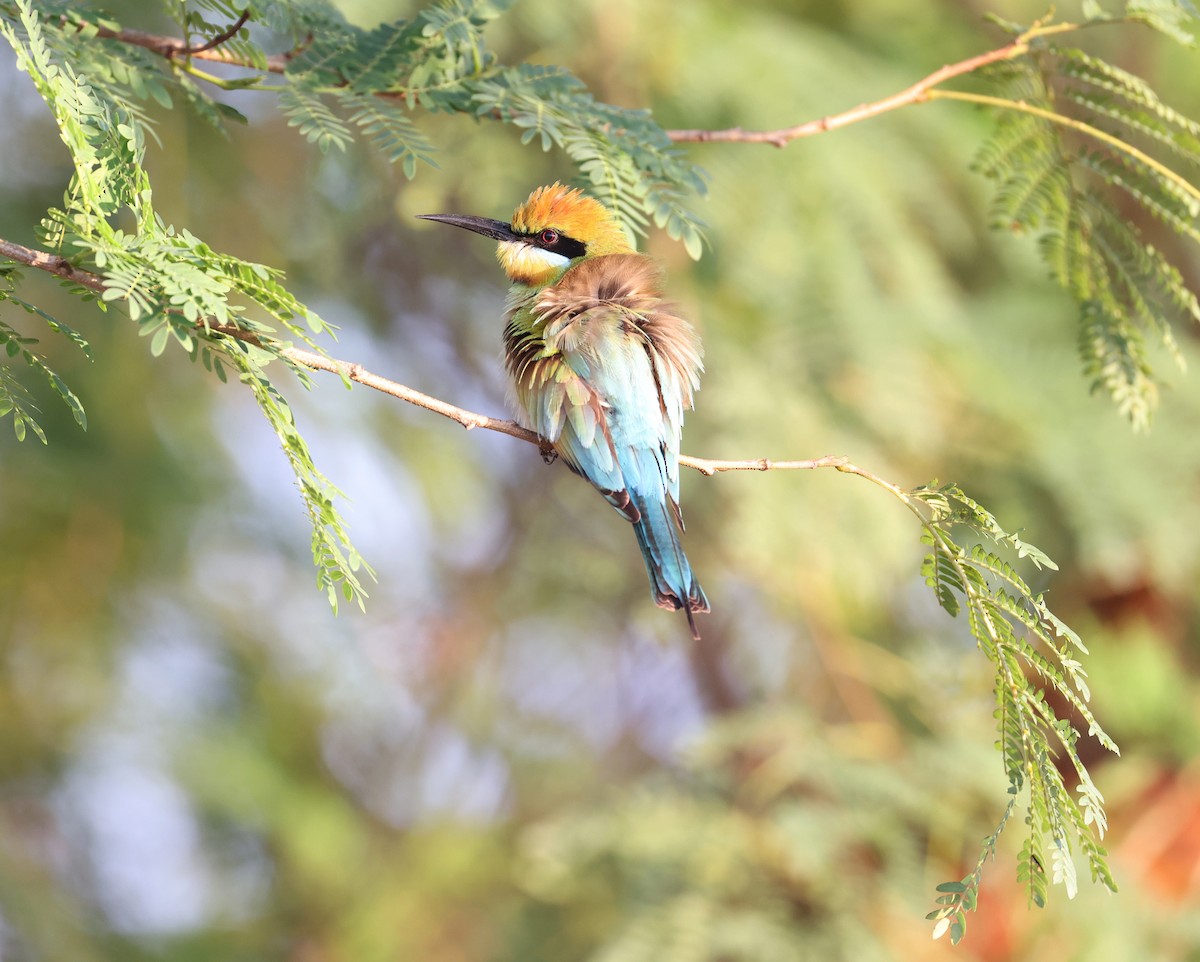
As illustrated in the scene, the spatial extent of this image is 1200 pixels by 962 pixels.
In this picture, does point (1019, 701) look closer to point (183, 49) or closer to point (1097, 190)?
point (1097, 190)

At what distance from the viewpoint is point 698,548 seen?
366 cm

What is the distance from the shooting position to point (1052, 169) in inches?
74.0

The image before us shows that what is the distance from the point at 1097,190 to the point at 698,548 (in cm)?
195

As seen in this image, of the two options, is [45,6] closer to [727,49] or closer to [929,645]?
[727,49]

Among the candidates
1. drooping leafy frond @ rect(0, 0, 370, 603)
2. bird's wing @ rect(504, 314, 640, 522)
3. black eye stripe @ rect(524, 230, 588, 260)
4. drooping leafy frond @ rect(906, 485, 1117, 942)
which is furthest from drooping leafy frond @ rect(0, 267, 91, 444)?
black eye stripe @ rect(524, 230, 588, 260)

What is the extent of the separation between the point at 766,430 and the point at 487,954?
257cm

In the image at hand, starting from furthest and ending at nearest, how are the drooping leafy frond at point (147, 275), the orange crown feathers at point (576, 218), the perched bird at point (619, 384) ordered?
the orange crown feathers at point (576, 218) → the perched bird at point (619, 384) → the drooping leafy frond at point (147, 275)

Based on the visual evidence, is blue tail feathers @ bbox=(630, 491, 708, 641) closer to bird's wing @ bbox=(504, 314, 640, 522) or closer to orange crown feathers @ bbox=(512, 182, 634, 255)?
bird's wing @ bbox=(504, 314, 640, 522)

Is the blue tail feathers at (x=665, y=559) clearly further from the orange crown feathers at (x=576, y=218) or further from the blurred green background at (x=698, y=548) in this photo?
the blurred green background at (x=698, y=548)

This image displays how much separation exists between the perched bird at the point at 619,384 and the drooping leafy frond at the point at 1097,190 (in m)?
0.51

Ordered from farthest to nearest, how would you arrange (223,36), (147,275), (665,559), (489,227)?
(489,227), (665,559), (223,36), (147,275)

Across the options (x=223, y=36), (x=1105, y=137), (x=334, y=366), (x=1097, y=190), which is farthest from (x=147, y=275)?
(x=1097, y=190)

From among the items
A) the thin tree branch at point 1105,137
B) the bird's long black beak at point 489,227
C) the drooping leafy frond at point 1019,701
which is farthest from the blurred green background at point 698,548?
the drooping leafy frond at point 1019,701

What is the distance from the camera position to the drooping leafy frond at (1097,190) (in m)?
1.70
